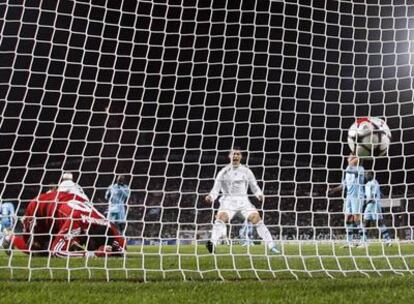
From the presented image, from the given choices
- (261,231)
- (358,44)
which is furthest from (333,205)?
(261,231)

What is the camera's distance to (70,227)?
17.0 ft

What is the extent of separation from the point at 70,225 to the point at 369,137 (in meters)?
3.76

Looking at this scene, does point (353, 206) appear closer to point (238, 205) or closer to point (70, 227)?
point (238, 205)

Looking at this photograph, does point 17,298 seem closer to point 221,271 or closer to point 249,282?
point 249,282

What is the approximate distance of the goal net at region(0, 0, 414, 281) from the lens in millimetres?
5484

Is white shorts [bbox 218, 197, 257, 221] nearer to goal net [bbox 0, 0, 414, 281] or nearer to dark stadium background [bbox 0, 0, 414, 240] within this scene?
goal net [bbox 0, 0, 414, 281]

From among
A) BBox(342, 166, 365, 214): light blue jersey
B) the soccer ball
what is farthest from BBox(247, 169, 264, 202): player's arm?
BBox(342, 166, 365, 214): light blue jersey

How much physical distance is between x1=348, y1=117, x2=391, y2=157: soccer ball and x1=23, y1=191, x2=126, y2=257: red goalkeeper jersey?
3153mm

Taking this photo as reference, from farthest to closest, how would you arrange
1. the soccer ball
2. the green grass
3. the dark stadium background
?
the dark stadium background, the soccer ball, the green grass

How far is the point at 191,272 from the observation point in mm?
3988

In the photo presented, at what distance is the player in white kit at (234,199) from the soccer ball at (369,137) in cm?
135

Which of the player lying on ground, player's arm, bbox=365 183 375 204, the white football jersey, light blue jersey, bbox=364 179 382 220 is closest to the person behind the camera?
the player lying on ground

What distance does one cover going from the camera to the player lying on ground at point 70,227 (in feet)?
17.0

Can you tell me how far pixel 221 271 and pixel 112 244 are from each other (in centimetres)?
199
